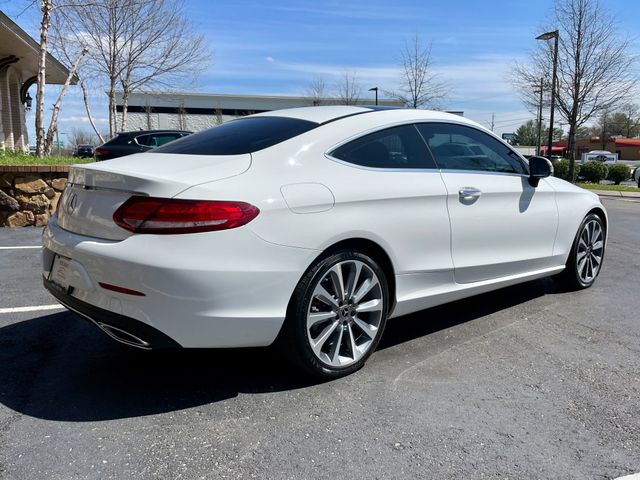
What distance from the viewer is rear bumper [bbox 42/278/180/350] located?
270cm

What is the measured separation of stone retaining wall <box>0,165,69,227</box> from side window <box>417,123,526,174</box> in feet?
21.5

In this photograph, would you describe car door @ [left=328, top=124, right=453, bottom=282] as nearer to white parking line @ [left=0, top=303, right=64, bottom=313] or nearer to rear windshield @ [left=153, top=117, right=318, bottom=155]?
rear windshield @ [left=153, top=117, right=318, bottom=155]

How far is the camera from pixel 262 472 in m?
2.37

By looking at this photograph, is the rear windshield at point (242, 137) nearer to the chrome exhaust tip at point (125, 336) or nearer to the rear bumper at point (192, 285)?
the rear bumper at point (192, 285)

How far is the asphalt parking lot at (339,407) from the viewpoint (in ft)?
8.01

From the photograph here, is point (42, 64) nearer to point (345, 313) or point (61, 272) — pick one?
point (61, 272)

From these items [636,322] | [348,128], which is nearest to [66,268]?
[348,128]

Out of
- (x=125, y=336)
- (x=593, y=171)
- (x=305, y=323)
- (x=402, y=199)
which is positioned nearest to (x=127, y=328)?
(x=125, y=336)

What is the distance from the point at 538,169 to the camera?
451 centimetres

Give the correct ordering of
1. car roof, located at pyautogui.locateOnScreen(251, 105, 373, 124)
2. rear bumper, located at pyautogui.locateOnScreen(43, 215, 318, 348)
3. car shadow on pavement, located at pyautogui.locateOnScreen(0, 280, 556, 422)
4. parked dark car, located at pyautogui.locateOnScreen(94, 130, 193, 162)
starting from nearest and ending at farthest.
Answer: rear bumper, located at pyautogui.locateOnScreen(43, 215, 318, 348) < car shadow on pavement, located at pyautogui.locateOnScreen(0, 280, 556, 422) < car roof, located at pyautogui.locateOnScreen(251, 105, 373, 124) < parked dark car, located at pyautogui.locateOnScreen(94, 130, 193, 162)

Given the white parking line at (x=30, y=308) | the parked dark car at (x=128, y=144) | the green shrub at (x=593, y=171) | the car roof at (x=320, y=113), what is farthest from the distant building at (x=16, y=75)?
the green shrub at (x=593, y=171)

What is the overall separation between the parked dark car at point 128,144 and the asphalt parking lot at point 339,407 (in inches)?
317

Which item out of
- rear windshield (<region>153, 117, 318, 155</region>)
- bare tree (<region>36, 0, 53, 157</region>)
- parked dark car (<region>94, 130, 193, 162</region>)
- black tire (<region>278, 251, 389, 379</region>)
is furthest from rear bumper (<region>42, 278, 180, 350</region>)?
bare tree (<region>36, 0, 53, 157</region>)

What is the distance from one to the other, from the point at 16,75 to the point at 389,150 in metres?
21.9
